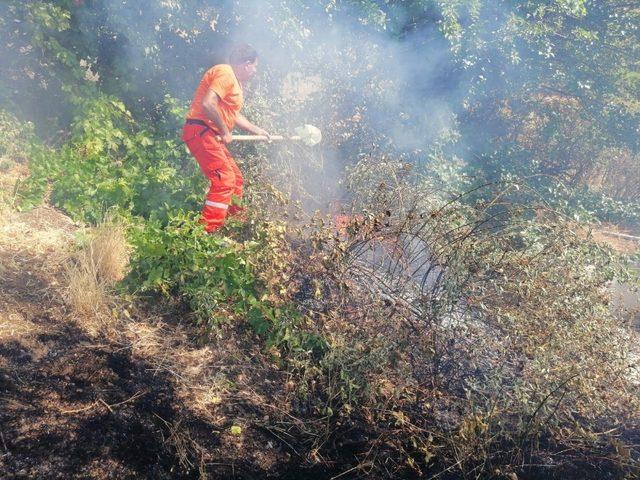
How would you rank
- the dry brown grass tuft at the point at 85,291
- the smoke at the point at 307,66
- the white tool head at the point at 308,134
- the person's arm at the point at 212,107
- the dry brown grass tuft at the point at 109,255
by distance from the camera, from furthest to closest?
the smoke at the point at 307,66 → the white tool head at the point at 308,134 → the person's arm at the point at 212,107 → the dry brown grass tuft at the point at 109,255 → the dry brown grass tuft at the point at 85,291

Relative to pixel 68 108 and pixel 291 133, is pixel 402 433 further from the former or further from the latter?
pixel 68 108

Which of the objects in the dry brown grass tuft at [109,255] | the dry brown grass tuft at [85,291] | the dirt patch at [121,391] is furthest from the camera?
the dry brown grass tuft at [109,255]

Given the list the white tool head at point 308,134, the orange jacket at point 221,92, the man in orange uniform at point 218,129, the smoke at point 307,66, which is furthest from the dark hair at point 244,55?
the smoke at point 307,66

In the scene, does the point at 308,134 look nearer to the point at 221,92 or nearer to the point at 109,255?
the point at 221,92

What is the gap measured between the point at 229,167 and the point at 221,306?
150 cm

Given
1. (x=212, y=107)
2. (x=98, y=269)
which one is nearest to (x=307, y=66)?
(x=212, y=107)

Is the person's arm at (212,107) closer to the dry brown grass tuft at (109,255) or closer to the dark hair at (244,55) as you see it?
the dark hair at (244,55)

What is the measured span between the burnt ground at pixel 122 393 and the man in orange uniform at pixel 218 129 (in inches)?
45.8

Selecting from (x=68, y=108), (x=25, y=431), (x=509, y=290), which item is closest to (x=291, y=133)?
(x=68, y=108)

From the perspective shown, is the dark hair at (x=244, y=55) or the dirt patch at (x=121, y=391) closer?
the dirt patch at (x=121, y=391)

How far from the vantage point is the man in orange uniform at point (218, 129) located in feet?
14.4

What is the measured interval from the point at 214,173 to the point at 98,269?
4.38 ft

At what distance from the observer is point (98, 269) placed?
12.3 feet

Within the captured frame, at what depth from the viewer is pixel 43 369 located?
295 centimetres
